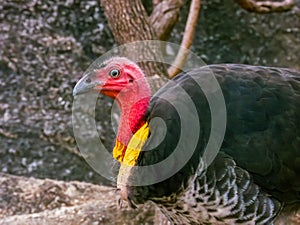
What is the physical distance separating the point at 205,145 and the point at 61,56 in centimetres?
329

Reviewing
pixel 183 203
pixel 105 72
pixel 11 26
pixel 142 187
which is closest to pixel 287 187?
pixel 183 203

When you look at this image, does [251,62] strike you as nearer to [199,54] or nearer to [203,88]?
[199,54]

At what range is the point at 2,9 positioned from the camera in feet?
19.2

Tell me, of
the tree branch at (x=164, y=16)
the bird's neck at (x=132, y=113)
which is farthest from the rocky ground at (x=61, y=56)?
the bird's neck at (x=132, y=113)

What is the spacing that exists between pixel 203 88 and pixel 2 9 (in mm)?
3518

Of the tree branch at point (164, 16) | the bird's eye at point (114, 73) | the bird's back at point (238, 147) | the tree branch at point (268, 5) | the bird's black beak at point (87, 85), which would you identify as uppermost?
the bird's eye at point (114, 73)

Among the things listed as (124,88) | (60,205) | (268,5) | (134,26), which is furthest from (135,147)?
(268,5)

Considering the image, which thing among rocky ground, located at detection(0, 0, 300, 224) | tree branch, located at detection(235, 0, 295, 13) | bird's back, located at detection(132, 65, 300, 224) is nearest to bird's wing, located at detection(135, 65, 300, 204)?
bird's back, located at detection(132, 65, 300, 224)

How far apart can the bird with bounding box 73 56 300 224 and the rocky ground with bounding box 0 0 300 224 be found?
2.53 metres

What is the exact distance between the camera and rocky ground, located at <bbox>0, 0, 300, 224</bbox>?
5.42 metres

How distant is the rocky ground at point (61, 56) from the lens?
5422 millimetres

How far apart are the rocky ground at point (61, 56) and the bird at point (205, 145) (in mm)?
2528

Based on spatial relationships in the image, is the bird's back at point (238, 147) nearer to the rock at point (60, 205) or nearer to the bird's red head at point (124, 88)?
the bird's red head at point (124, 88)

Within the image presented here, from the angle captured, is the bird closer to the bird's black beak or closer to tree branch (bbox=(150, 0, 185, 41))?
the bird's black beak
